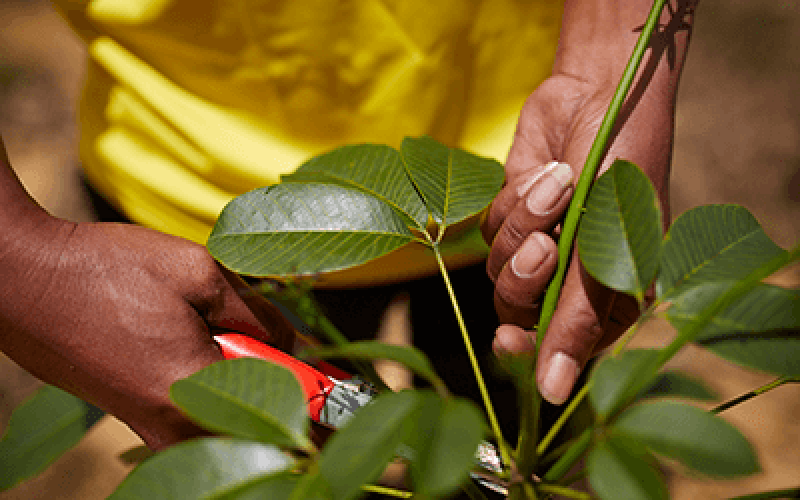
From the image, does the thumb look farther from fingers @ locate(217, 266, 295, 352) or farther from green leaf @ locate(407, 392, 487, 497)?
green leaf @ locate(407, 392, 487, 497)

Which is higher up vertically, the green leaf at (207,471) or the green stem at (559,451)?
the green leaf at (207,471)

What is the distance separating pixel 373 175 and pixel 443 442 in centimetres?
26

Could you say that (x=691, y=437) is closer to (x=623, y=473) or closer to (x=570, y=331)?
(x=623, y=473)

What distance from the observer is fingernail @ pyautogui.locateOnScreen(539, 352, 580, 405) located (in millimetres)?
450

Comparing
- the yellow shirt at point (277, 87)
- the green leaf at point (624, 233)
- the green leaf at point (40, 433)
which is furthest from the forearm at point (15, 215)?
the green leaf at point (624, 233)

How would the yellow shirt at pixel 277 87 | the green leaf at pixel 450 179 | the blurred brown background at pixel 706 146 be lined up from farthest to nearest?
the blurred brown background at pixel 706 146, the yellow shirt at pixel 277 87, the green leaf at pixel 450 179

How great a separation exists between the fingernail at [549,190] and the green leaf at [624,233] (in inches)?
5.9

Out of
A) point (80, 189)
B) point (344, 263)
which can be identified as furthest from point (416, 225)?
point (80, 189)

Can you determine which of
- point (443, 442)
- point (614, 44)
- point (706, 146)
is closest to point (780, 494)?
point (443, 442)

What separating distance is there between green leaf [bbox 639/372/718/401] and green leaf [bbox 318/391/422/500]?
0.49ft

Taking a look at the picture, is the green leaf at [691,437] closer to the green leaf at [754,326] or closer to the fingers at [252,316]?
the green leaf at [754,326]

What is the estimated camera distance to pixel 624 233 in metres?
0.33

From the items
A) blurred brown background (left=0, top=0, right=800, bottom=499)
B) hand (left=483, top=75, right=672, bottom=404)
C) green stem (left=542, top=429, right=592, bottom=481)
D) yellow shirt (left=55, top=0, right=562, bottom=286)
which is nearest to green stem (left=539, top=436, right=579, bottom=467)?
green stem (left=542, top=429, right=592, bottom=481)

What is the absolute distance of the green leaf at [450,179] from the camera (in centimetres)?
42
